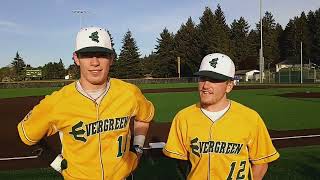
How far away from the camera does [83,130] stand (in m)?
3.26

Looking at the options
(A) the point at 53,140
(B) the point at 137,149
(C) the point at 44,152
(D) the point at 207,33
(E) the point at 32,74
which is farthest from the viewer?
(D) the point at 207,33

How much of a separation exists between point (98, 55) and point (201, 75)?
84cm

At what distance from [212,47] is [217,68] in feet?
276

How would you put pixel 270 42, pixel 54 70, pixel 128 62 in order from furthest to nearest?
pixel 54 70 → pixel 270 42 → pixel 128 62

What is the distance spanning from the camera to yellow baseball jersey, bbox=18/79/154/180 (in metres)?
3.24

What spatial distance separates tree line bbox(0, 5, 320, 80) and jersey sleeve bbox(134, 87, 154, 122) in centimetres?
7710

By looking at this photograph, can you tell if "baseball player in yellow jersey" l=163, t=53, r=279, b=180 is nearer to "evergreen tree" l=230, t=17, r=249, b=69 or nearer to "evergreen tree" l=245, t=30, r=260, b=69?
"evergreen tree" l=230, t=17, r=249, b=69

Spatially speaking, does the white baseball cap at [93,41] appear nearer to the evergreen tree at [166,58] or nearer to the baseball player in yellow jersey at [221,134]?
the baseball player in yellow jersey at [221,134]

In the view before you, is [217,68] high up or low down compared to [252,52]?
down

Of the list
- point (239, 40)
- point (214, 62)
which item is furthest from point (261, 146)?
point (239, 40)

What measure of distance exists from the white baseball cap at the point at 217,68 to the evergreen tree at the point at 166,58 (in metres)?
92.7

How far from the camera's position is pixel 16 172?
25.3 feet

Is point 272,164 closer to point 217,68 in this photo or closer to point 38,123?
point 217,68

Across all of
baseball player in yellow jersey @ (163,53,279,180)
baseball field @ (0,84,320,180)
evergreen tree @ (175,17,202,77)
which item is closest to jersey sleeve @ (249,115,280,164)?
baseball player in yellow jersey @ (163,53,279,180)
